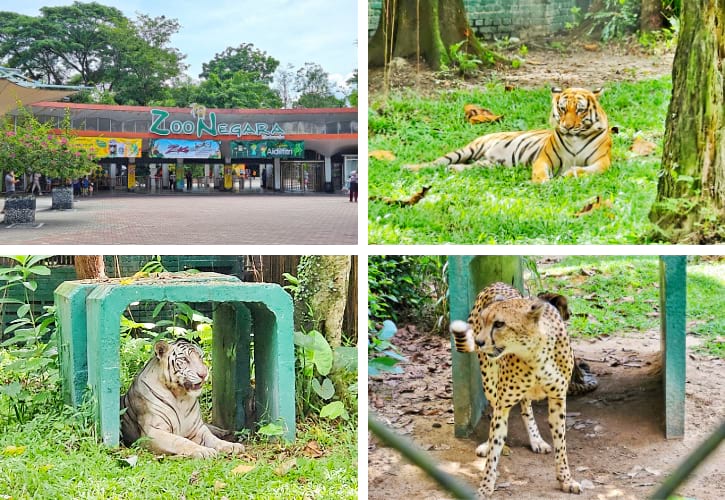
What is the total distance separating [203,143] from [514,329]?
1.35 metres

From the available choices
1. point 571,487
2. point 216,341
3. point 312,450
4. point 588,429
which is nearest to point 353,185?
point 216,341

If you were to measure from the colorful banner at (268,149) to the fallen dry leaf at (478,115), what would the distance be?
2.03 ft

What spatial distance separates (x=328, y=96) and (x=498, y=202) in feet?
2.43

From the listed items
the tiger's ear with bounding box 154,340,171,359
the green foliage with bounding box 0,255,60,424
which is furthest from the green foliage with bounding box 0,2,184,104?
the tiger's ear with bounding box 154,340,171,359

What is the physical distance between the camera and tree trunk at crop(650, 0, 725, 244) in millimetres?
2645

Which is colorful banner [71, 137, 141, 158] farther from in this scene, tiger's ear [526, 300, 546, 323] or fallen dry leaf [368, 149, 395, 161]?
tiger's ear [526, 300, 546, 323]

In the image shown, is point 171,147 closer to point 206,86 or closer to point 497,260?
point 206,86

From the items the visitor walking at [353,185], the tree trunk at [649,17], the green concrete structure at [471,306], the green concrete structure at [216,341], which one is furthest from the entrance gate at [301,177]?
the tree trunk at [649,17]

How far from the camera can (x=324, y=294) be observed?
2.87 metres

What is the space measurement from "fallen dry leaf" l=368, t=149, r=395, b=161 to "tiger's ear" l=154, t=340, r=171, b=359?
958 mm

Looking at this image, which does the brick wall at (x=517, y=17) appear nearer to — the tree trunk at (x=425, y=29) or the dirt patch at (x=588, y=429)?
the tree trunk at (x=425, y=29)

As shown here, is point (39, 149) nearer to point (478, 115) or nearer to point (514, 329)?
point (478, 115)

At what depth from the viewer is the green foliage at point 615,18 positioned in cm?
281

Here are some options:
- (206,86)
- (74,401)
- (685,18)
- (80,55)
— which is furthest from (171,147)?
(685,18)
